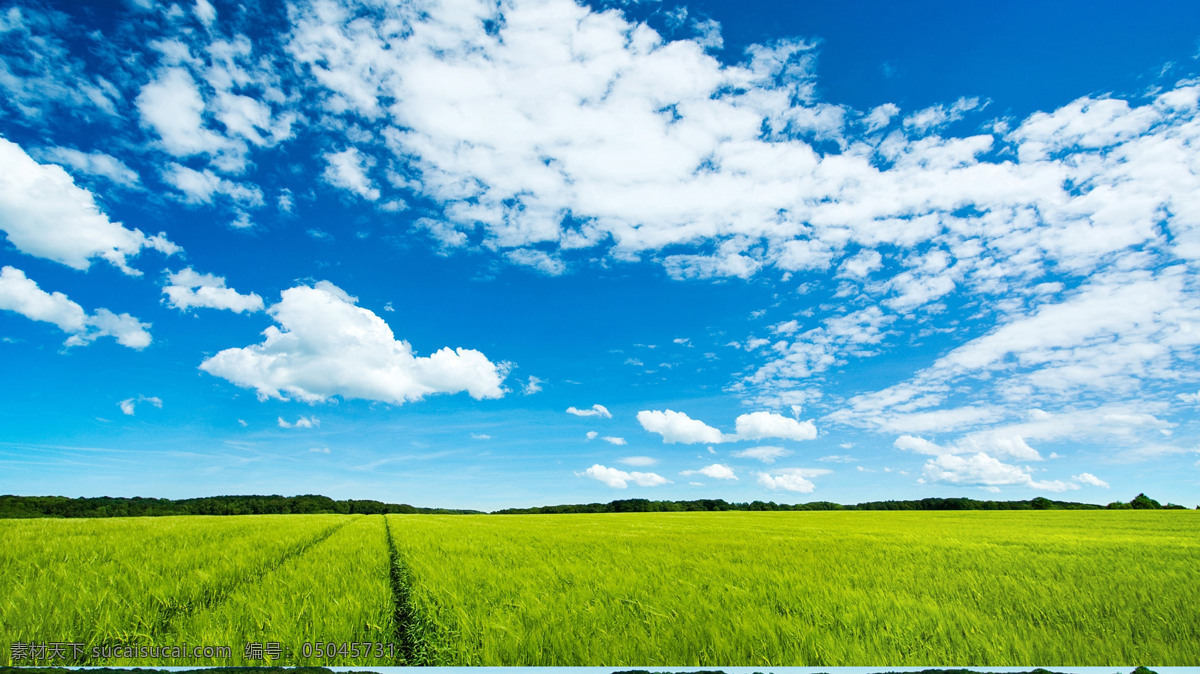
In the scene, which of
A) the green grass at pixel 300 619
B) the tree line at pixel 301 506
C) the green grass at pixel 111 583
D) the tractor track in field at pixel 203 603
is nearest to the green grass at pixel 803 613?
the green grass at pixel 300 619

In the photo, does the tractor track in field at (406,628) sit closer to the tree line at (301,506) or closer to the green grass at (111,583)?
the green grass at (111,583)

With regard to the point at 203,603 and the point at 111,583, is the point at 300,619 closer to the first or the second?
the point at 203,603

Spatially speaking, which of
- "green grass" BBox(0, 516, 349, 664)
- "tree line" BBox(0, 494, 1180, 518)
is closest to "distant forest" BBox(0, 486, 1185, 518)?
"tree line" BBox(0, 494, 1180, 518)

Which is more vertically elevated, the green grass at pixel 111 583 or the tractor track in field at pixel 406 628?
the green grass at pixel 111 583

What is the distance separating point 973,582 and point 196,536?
A: 1674 centimetres

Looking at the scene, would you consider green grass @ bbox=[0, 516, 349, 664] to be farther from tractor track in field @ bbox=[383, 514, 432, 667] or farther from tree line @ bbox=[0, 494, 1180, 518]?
tree line @ bbox=[0, 494, 1180, 518]

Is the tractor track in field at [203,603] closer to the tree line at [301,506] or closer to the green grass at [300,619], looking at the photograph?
the green grass at [300,619]

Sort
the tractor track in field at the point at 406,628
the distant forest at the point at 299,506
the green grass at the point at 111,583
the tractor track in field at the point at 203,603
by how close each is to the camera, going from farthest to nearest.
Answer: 1. the distant forest at the point at 299,506
2. the tractor track in field at the point at 203,603
3. the green grass at the point at 111,583
4. the tractor track in field at the point at 406,628

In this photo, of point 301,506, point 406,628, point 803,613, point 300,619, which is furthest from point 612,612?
point 301,506

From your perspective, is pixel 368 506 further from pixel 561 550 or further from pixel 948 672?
pixel 948 672

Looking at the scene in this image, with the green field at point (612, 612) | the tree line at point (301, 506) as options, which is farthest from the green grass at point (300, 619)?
the tree line at point (301, 506)

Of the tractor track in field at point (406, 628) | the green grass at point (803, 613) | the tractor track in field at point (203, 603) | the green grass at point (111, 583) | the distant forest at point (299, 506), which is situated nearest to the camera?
the green grass at point (803, 613)

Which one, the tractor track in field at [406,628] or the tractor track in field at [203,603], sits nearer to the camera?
the tractor track in field at [406,628]

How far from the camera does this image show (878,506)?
6278cm
